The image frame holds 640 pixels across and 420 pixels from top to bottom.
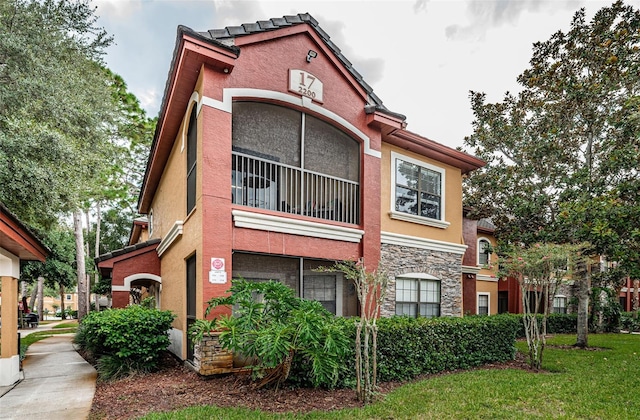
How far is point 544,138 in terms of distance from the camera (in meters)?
13.8

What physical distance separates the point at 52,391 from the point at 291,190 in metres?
6.26

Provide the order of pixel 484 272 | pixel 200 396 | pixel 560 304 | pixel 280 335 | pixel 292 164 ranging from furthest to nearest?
pixel 560 304 < pixel 484 272 < pixel 292 164 < pixel 200 396 < pixel 280 335

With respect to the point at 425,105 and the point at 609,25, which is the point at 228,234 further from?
the point at 425,105

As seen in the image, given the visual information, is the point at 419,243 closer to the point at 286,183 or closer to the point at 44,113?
the point at 286,183

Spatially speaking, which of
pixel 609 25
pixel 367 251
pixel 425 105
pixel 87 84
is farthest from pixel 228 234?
pixel 425 105

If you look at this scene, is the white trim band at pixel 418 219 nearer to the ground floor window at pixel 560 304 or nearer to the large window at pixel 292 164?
the large window at pixel 292 164

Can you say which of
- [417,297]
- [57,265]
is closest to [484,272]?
[417,297]

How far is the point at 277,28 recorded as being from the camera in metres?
8.99

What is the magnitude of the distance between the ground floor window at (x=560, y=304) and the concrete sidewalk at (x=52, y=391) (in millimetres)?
24612

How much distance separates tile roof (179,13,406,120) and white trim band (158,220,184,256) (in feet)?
14.1

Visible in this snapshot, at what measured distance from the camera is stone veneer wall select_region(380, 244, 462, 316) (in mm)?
11102

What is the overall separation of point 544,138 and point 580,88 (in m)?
1.87

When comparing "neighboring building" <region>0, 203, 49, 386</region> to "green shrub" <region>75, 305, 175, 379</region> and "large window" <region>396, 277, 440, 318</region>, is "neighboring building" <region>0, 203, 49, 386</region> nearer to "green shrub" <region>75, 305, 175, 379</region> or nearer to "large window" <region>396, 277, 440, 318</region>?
"green shrub" <region>75, 305, 175, 379</region>

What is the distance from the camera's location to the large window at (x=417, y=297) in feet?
37.7
